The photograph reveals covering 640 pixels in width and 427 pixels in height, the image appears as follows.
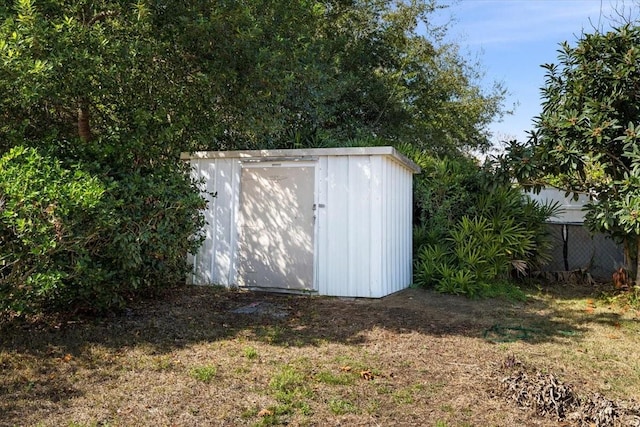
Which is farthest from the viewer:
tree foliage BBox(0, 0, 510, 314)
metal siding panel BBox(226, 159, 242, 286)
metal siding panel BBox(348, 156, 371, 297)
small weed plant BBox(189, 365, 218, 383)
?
metal siding panel BBox(226, 159, 242, 286)

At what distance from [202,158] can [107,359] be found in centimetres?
401

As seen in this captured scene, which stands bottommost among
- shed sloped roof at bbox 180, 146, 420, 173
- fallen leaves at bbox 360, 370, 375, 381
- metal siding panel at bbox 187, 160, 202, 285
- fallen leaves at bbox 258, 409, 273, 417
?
fallen leaves at bbox 258, 409, 273, 417

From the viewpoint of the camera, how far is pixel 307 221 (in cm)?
702

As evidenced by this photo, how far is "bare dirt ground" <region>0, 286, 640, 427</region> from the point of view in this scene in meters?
3.17

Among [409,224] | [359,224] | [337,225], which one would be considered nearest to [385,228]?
[359,224]

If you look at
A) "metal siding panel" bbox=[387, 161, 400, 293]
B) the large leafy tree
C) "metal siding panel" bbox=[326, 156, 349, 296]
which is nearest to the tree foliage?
"metal siding panel" bbox=[326, 156, 349, 296]

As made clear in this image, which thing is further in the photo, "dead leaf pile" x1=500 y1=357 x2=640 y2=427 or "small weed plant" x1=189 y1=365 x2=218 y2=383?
"small weed plant" x1=189 y1=365 x2=218 y2=383

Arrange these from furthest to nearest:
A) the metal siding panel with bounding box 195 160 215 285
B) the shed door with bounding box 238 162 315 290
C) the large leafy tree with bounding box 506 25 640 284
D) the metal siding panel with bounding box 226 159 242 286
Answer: the metal siding panel with bounding box 195 160 215 285, the metal siding panel with bounding box 226 159 242 286, the shed door with bounding box 238 162 315 290, the large leafy tree with bounding box 506 25 640 284

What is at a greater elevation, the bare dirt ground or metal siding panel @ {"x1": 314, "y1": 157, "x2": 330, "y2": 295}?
metal siding panel @ {"x1": 314, "y1": 157, "x2": 330, "y2": 295}

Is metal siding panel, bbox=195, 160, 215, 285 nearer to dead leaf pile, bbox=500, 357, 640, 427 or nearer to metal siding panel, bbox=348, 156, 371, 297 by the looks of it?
metal siding panel, bbox=348, 156, 371, 297

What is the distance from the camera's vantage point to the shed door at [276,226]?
7035mm

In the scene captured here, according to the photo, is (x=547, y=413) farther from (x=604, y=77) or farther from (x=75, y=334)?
(x=604, y=77)

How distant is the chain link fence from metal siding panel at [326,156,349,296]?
4.46 m

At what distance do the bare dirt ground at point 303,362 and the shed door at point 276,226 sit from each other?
71 centimetres
